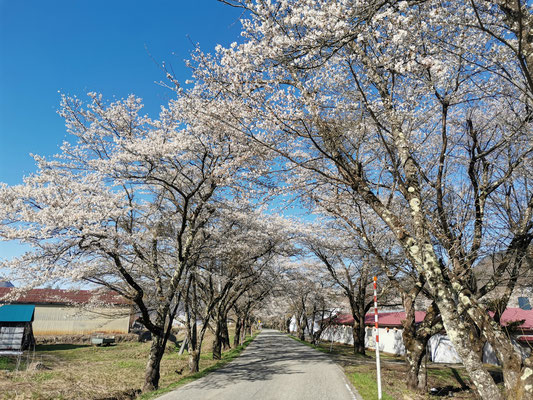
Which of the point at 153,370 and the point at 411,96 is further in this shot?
the point at 153,370

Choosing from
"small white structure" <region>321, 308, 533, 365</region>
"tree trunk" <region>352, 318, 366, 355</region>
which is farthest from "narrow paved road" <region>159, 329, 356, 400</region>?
"tree trunk" <region>352, 318, 366, 355</region>

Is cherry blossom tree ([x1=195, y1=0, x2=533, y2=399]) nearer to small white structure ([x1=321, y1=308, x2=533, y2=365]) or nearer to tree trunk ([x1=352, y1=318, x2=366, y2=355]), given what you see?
small white structure ([x1=321, y1=308, x2=533, y2=365])

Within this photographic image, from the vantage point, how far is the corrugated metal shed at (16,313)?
24016mm

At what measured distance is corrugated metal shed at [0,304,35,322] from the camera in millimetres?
24016

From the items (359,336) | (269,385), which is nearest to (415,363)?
(269,385)

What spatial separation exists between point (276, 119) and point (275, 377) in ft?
32.0

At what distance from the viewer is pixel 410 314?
10.1 meters

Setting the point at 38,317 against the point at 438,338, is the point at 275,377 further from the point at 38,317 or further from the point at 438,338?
the point at 38,317

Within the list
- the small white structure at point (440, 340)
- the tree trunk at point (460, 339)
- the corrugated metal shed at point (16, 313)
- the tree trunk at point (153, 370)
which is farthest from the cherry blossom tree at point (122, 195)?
→ the corrugated metal shed at point (16, 313)

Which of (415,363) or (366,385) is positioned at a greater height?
(415,363)

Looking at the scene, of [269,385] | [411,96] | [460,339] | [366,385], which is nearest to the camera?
[460,339]

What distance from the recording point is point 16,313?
80.6 feet

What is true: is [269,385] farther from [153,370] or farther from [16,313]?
[16,313]

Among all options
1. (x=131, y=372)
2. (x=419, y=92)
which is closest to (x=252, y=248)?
(x=131, y=372)
